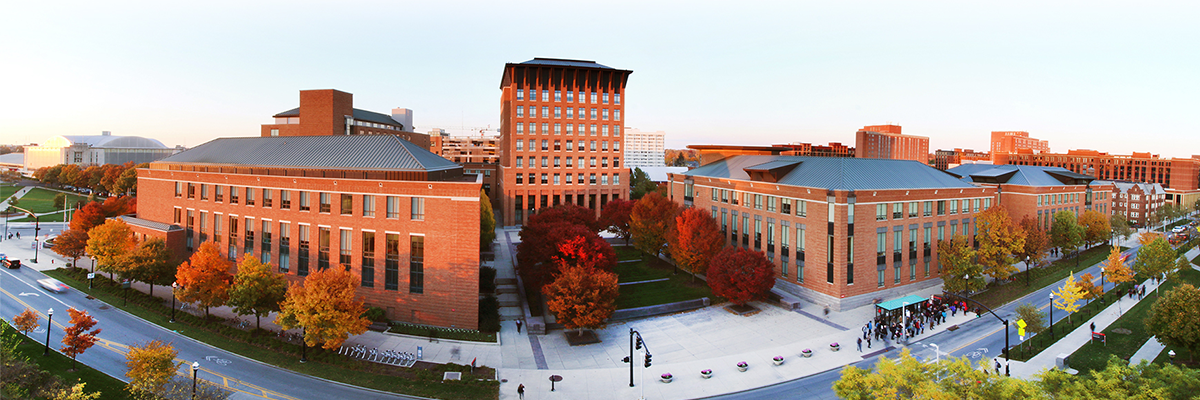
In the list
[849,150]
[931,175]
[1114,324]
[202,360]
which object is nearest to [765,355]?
[1114,324]

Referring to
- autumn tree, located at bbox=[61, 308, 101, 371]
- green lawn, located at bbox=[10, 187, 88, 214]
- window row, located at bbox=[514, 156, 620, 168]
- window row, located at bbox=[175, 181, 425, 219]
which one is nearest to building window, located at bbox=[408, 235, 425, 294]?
window row, located at bbox=[175, 181, 425, 219]

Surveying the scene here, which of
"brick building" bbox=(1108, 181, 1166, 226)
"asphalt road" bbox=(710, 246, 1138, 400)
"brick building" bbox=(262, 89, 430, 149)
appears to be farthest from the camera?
"brick building" bbox=(1108, 181, 1166, 226)

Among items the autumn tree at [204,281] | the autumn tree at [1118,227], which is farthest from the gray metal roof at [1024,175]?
the autumn tree at [204,281]

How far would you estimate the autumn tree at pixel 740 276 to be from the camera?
1716 inches

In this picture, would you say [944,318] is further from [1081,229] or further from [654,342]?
[1081,229]

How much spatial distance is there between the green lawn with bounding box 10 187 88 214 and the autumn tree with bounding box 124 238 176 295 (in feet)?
267

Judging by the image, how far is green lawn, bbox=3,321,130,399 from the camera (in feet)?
94.7

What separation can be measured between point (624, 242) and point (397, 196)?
4145 centimetres

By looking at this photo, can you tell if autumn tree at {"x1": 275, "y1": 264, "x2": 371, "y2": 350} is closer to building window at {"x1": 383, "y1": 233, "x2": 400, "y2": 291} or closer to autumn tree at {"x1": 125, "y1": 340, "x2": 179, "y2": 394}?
building window at {"x1": 383, "y1": 233, "x2": 400, "y2": 291}

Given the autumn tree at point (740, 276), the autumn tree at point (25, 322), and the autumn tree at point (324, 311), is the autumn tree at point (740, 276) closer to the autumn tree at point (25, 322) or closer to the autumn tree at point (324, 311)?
the autumn tree at point (324, 311)

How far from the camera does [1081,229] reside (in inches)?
2463

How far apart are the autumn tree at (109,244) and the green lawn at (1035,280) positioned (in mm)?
73749

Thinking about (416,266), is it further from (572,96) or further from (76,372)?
(572,96)

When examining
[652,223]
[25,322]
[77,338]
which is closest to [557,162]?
[652,223]
